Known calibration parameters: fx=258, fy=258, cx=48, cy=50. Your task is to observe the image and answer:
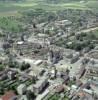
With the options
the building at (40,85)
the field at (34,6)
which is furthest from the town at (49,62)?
the field at (34,6)

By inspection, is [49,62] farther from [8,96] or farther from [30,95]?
[8,96]

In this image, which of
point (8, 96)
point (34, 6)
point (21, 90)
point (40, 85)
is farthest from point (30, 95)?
point (34, 6)

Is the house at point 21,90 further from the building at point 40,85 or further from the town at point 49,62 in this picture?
the building at point 40,85

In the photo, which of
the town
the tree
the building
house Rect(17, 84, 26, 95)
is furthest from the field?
the tree

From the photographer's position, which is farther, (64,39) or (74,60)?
(64,39)

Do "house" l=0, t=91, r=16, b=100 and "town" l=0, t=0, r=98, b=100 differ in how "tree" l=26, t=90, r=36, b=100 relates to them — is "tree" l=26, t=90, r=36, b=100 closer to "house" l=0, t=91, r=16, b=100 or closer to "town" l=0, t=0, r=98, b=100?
"town" l=0, t=0, r=98, b=100

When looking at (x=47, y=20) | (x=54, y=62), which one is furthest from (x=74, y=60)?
(x=47, y=20)

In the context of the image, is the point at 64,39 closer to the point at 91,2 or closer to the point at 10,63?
the point at 10,63

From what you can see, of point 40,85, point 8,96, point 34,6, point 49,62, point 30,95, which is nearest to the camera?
point 8,96
